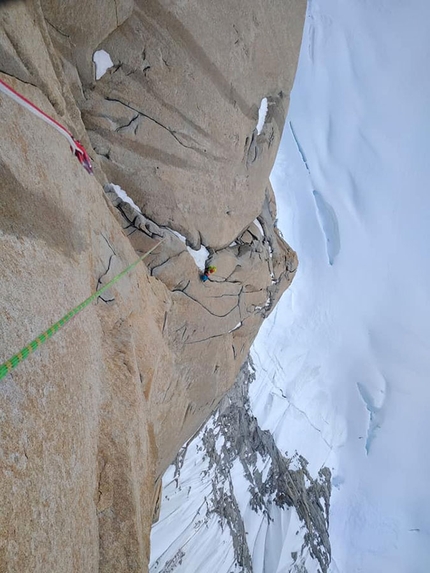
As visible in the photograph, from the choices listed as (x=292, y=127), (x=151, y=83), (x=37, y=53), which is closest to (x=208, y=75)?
(x=151, y=83)

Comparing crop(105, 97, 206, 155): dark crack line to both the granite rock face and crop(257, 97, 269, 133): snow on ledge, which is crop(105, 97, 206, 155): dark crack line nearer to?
the granite rock face

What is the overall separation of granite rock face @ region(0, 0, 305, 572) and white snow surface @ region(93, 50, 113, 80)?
0.05 meters

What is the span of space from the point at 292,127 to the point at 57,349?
1211 centimetres

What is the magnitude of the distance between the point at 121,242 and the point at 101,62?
1.85m

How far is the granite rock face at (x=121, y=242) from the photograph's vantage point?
6.42 ft

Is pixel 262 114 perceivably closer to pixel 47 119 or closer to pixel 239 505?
pixel 47 119

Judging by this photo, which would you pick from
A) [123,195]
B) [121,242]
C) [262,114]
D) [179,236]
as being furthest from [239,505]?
[262,114]

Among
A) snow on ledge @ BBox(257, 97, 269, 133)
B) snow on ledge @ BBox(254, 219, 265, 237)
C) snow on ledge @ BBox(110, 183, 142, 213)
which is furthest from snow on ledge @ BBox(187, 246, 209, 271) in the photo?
snow on ledge @ BBox(257, 97, 269, 133)

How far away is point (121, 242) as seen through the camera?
12.0 ft

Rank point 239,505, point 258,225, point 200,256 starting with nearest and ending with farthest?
point 200,256 < point 258,225 < point 239,505

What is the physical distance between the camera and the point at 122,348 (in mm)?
3131

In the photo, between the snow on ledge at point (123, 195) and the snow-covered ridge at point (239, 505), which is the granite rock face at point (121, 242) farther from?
the snow-covered ridge at point (239, 505)

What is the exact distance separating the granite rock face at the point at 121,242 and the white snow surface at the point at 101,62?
55 mm

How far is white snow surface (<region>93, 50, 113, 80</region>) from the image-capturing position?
3668 mm
